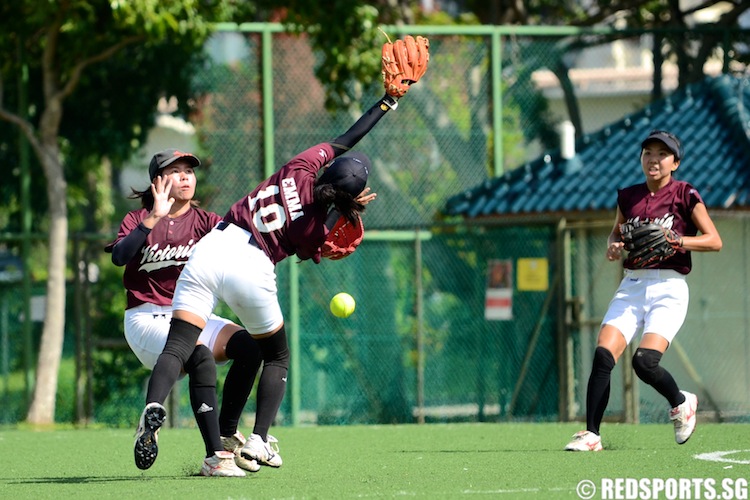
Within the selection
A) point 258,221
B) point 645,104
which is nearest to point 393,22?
point 645,104

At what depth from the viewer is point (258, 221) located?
6.88 m

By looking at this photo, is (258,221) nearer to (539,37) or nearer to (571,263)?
(571,263)

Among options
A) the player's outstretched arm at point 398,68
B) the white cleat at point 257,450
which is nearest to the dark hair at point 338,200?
the player's outstretched arm at point 398,68

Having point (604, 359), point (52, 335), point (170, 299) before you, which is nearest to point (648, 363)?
point (604, 359)

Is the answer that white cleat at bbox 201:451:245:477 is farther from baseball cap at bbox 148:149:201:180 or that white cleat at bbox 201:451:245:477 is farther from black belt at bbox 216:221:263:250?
baseball cap at bbox 148:149:201:180

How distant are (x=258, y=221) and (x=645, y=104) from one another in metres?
10.9

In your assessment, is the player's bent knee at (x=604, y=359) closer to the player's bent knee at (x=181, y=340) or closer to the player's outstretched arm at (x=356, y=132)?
the player's outstretched arm at (x=356, y=132)

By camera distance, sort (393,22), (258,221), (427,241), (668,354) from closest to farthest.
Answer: (258,221), (668,354), (427,241), (393,22)

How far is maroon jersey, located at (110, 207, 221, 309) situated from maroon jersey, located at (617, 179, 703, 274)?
2.78 m

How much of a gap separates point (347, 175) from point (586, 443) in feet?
8.56

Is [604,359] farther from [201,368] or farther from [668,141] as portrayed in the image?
[201,368]

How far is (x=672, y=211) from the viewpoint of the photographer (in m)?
8.23

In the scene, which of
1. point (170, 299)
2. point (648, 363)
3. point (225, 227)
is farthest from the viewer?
point (648, 363)

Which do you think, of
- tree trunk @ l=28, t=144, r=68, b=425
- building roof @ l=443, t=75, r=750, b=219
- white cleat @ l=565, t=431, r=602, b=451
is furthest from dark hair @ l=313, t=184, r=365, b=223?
tree trunk @ l=28, t=144, r=68, b=425
